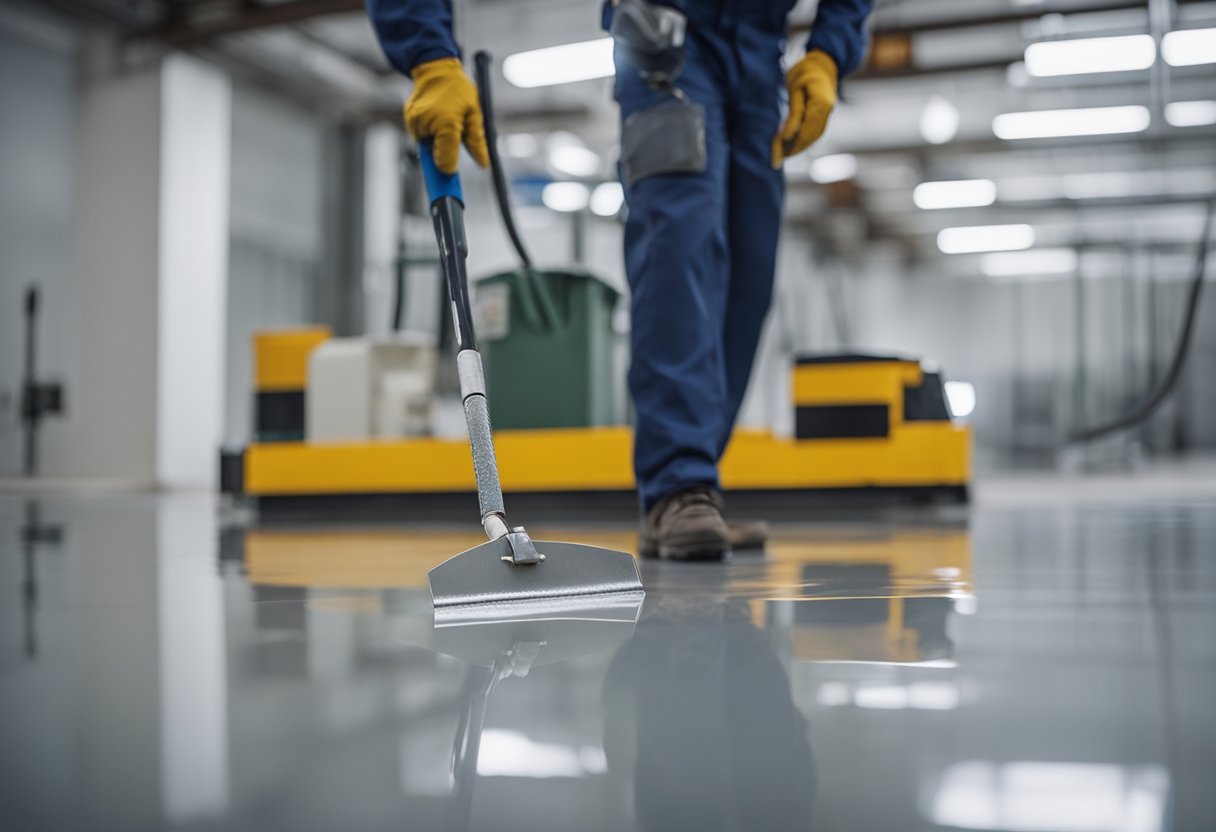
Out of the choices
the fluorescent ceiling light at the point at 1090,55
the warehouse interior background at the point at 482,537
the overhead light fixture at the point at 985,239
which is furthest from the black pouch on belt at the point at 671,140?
the overhead light fixture at the point at 985,239

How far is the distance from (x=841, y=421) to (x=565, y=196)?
6.33 meters

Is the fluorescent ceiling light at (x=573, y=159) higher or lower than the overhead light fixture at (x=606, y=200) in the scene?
higher

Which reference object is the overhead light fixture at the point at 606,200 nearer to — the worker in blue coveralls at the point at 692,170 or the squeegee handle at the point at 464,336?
the worker in blue coveralls at the point at 692,170

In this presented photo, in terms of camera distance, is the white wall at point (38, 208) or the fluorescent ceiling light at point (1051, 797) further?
the white wall at point (38, 208)

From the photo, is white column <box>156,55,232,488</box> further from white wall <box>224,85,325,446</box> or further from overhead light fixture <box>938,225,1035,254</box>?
overhead light fixture <box>938,225,1035,254</box>

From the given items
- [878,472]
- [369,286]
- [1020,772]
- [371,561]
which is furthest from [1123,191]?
[1020,772]

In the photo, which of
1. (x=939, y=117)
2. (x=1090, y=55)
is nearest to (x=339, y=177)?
(x=939, y=117)

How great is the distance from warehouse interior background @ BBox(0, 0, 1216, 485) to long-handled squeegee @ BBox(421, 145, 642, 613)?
269cm

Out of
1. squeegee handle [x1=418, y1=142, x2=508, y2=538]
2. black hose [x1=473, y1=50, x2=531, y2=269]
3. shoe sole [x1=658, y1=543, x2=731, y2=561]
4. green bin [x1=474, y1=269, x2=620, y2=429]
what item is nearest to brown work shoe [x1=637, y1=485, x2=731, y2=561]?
shoe sole [x1=658, y1=543, x2=731, y2=561]

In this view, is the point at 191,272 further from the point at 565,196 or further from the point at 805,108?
the point at 805,108

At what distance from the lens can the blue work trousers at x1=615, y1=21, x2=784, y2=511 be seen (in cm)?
152

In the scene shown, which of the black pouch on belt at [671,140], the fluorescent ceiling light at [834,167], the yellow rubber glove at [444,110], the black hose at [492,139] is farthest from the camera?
the fluorescent ceiling light at [834,167]

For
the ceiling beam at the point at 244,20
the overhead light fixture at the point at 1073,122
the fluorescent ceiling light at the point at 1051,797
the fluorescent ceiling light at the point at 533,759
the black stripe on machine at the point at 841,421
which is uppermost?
the ceiling beam at the point at 244,20

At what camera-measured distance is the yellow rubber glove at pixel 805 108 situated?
167 cm
